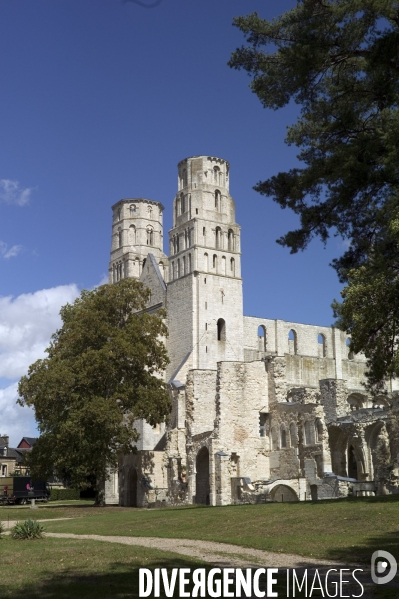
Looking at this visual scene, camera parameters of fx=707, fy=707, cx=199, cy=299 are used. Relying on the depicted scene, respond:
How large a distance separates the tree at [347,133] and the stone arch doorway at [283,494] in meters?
15.0

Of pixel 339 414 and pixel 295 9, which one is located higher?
pixel 295 9

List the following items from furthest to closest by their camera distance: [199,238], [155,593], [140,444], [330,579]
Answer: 1. [199,238]
2. [140,444]
3. [330,579]
4. [155,593]

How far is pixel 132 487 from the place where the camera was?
3994 cm

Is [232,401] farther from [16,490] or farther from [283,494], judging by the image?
[16,490]

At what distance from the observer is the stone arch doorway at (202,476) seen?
121ft

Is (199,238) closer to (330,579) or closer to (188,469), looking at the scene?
(188,469)

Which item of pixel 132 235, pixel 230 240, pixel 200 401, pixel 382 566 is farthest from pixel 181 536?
pixel 132 235

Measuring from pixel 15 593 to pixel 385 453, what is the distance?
2473cm

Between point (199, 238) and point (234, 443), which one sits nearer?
point (234, 443)

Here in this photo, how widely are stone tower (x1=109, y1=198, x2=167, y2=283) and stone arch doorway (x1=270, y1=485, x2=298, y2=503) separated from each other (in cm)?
3192

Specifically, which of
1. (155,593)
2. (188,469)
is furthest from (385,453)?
(155,593)

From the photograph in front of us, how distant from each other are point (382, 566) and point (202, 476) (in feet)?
88.5

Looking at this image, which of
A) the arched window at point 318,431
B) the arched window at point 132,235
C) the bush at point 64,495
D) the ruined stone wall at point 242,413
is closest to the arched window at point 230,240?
Answer: the arched window at point 132,235

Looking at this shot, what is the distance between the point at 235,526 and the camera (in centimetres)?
1823
